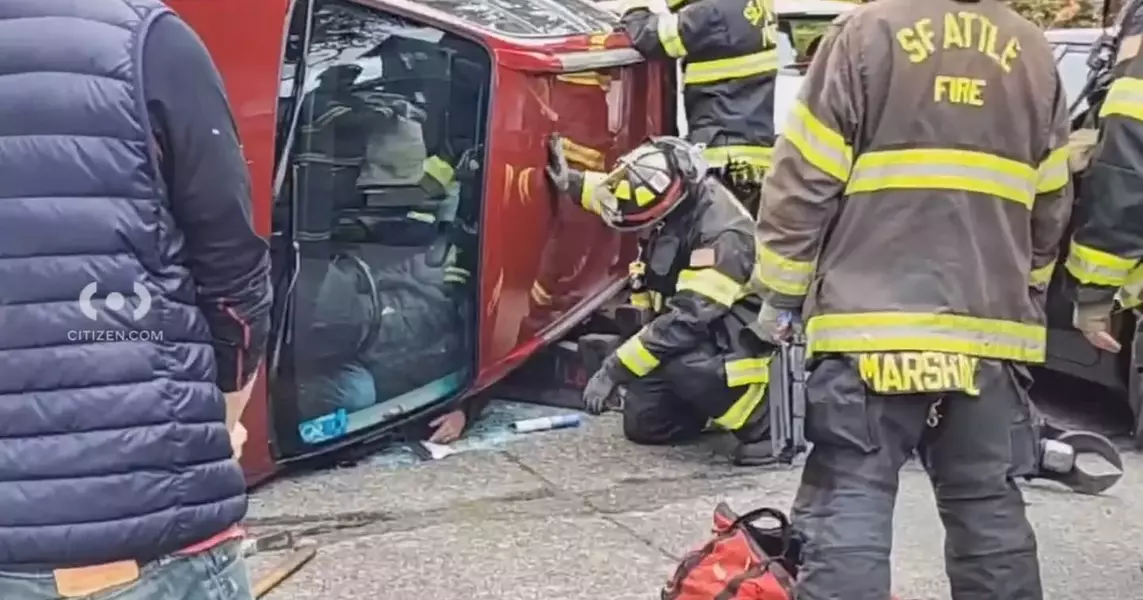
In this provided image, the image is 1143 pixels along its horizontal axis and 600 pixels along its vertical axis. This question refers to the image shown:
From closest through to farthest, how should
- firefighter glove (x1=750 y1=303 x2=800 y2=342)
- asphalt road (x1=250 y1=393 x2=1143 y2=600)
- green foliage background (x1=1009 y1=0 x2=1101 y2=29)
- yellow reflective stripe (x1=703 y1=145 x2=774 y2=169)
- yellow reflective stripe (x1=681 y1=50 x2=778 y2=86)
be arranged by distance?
firefighter glove (x1=750 y1=303 x2=800 y2=342)
asphalt road (x1=250 y1=393 x2=1143 y2=600)
yellow reflective stripe (x1=681 y1=50 x2=778 y2=86)
yellow reflective stripe (x1=703 y1=145 x2=774 y2=169)
green foliage background (x1=1009 y1=0 x2=1101 y2=29)

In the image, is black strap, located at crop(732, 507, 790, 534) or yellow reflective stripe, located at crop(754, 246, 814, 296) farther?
black strap, located at crop(732, 507, 790, 534)

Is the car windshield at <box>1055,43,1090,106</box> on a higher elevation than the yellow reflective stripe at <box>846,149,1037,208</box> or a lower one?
lower

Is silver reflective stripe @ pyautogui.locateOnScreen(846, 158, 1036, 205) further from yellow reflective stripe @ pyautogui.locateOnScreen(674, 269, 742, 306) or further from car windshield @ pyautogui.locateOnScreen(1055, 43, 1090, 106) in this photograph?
car windshield @ pyautogui.locateOnScreen(1055, 43, 1090, 106)

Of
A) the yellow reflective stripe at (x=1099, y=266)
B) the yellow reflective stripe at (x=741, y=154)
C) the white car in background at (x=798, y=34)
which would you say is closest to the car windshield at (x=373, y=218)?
the yellow reflective stripe at (x=741, y=154)

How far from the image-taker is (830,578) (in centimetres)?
321

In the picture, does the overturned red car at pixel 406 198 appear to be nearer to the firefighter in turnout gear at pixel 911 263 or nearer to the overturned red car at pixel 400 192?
the overturned red car at pixel 400 192

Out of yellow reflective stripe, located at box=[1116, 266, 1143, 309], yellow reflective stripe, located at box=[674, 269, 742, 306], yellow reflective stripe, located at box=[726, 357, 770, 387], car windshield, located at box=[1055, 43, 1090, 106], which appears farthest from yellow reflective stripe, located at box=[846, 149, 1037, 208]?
car windshield, located at box=[1055, 43, 1090, 106]

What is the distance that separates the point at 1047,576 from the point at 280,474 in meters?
2.33

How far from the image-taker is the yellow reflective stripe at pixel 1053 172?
3.35 meters

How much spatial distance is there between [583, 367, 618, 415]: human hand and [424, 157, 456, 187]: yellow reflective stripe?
0.84 metres

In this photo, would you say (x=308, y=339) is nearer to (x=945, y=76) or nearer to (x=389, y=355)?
(x=389, y=355)

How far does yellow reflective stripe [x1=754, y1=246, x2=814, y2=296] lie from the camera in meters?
3.26

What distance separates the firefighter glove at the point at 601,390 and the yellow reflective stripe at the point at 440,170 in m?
0.83

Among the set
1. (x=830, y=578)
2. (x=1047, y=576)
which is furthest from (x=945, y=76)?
(x=1047, y=576)
